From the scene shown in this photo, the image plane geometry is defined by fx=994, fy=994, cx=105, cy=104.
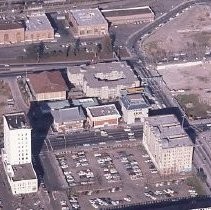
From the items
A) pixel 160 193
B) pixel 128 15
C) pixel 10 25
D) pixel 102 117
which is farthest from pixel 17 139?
pixel 128 15

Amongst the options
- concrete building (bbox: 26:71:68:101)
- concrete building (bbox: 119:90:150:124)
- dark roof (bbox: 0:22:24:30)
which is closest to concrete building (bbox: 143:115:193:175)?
concrete building (bbox: 119:90:150:124)

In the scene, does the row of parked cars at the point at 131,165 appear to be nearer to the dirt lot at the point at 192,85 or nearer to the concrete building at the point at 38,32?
the dirt lot at the point at 192,85

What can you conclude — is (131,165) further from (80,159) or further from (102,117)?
(102,117)

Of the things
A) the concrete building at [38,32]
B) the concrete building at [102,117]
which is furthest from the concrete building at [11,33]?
the concrete building at [102,117]

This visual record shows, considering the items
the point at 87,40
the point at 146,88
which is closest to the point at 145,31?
the point at 87,40

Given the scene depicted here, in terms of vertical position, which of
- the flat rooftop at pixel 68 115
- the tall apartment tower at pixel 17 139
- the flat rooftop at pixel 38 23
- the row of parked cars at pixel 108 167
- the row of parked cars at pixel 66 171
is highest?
the tall apartment tower at pixel 17 139

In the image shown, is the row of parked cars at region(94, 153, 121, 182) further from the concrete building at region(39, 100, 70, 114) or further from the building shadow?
the concrete building at region(39, 100, 70, 114)
